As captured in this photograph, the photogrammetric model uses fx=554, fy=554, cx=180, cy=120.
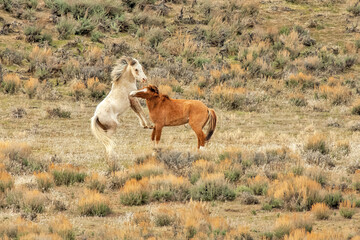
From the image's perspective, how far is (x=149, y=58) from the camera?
23531 millimetres

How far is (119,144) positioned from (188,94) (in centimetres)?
631

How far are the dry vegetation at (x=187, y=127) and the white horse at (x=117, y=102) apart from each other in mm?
749

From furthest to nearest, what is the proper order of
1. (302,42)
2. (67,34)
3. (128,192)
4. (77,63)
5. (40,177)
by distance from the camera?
(302,42) < (67,34) < (77,63) < (40,177) < (128,192)

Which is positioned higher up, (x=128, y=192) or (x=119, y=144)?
(x=128, y=192)

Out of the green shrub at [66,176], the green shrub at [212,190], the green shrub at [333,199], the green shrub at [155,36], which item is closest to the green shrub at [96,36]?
the green shrub at [155,36]

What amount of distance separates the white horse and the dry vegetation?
75cm

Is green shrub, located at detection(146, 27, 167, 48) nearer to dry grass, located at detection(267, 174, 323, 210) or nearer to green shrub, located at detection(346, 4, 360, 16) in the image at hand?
green shrub, located at detection(346, 4, 360, 16)

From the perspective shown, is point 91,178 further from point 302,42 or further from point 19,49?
point 302,42

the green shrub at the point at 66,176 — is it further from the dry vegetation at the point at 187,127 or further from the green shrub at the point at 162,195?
the green shrub at the point at 162,195

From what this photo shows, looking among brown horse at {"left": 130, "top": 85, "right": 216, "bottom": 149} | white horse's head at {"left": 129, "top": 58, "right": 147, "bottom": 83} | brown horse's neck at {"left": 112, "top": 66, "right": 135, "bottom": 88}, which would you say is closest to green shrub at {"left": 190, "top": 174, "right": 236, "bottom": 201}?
brown horse at {"left": 130, "top": 85, "right": 216, "bottom": 149}

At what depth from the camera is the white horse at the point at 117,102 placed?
11594mm

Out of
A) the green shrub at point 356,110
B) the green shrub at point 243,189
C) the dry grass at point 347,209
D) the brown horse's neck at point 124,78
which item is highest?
the brown horse's neck at point 124,78

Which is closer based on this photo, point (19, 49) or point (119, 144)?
point (119, 144)

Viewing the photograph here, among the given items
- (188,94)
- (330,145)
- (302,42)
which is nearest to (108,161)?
(330,145)
